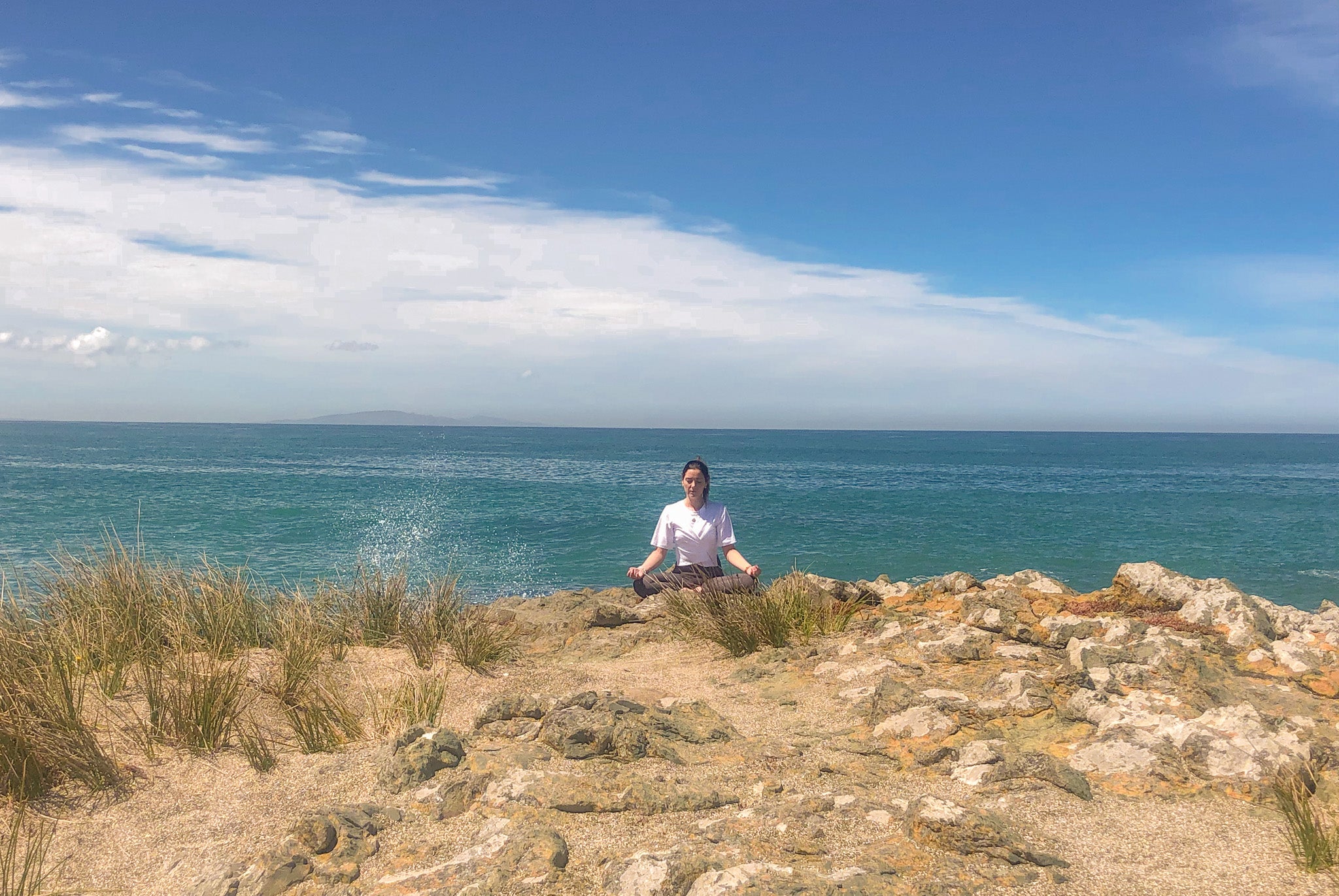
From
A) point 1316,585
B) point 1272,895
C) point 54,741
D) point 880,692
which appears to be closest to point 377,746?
point 54,741

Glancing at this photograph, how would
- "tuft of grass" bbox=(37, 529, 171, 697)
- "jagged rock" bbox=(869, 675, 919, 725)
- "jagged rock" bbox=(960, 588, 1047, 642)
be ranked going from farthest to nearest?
"jagged rock" bbox=(960, 588, 1047, 642)
"tuft of grass" bbox=(37, 529, 171, 697)
"jagged rock" bbox=(869, 675, 919, 725)

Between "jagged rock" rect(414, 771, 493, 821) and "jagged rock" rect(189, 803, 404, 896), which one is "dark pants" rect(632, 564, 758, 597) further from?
"jagged rock" rect(189, 803, 404, 896)

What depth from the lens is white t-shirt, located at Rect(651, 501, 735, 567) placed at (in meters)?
8.22

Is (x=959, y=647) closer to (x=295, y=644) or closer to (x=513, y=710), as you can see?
(x=513, y=710)

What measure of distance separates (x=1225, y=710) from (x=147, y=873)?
5.34 metres

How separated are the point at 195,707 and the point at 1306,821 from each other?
17.7 feet

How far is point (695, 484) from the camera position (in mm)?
8062

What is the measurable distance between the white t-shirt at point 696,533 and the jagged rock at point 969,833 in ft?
15.9

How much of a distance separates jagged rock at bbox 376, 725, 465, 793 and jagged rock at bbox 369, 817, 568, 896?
644 mm

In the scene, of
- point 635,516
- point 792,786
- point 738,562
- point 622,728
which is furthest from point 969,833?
point 635,516

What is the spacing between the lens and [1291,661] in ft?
18.3

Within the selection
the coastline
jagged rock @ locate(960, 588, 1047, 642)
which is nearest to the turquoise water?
the coastline

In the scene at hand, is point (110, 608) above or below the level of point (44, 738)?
above

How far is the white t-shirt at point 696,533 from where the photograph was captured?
8.22 meters
